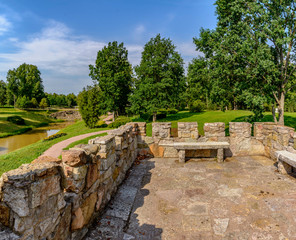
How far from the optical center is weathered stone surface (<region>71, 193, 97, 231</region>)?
267 centimetres

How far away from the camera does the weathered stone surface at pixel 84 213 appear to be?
2.67m

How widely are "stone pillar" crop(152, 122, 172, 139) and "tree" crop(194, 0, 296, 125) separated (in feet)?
16.8

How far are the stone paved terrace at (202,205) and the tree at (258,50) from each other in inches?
234

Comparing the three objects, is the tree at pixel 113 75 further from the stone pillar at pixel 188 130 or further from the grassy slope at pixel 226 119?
the stone pillar at pixel 188 130

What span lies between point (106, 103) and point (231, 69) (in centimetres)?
1680

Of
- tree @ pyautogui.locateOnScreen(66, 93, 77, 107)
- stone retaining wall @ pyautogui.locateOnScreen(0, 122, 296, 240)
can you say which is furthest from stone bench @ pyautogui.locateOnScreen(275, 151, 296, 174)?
tree @ pyautogui.locateOnScreen(66, 93, 77, 107)

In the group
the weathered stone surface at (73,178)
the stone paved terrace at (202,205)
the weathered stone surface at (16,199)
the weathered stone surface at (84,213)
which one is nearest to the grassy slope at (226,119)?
the stone paved terrace at (202,205)

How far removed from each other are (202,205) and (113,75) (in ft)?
77.3

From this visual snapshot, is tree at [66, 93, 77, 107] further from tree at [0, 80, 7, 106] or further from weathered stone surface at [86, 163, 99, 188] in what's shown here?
weathered stone surface at [86, 163, 99, 188]

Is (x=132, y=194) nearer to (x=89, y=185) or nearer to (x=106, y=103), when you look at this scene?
(x=89, y=185)

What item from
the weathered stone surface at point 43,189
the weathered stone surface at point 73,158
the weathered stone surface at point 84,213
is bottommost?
the weathered stone surface at point 84,213

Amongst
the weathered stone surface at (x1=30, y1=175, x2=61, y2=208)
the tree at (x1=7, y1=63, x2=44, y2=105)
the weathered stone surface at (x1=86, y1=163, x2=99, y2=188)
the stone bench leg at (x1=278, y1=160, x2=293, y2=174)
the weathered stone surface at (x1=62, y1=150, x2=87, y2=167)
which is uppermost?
the tree at (x1=7, y1=63, x2=44, y2=105)

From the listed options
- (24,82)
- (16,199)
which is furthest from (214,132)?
(24,82)

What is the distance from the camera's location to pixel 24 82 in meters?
51.7
